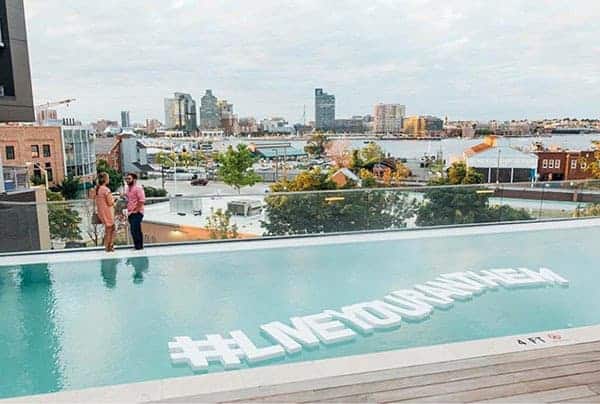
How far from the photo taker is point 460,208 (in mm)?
8938

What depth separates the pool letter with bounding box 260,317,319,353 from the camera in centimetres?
405

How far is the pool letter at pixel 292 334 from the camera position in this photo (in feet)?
13.3

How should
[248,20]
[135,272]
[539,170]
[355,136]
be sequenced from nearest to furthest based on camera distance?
[135,272] < [539,170] < [355,136] < [248,20]

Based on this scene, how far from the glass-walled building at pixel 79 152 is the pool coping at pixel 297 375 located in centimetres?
5684

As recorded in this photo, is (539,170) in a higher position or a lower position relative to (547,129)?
lower

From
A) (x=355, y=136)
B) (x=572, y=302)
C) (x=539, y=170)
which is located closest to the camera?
(x=572, y=302)

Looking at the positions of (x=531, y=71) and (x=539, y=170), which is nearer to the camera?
(x=539, y=170)

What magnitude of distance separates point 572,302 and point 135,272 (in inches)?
229

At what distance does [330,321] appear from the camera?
4.60 meters

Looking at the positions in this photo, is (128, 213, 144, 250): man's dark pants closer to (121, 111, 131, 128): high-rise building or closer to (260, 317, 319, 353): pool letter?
(260, 317, 319, 353): pool letter

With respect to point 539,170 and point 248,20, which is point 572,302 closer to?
point 539,170

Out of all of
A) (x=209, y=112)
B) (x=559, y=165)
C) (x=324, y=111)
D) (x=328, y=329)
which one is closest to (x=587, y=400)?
(x=328, y=329)

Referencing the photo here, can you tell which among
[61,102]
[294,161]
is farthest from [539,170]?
[61,102]

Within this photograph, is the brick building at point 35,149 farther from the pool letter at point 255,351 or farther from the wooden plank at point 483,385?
the wooden plank at point 483,385
